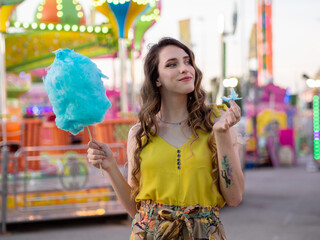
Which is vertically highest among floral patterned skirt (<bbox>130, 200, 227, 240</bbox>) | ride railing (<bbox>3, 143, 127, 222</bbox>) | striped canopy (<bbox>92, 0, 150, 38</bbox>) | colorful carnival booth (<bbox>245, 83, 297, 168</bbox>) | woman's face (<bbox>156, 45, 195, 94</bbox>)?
striped canopy (<bbox>92, 0, 150, 38</bbox>)

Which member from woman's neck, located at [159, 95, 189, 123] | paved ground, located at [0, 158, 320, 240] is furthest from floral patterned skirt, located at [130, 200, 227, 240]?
paved ground, located at [0, 158, 320, 240]

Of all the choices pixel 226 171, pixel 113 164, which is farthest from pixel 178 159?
pixel 113 164

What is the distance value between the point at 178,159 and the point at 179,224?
29 cm

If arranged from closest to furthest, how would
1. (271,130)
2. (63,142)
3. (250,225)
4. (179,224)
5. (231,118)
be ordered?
(231,118) < (179,224) < (250,225) < (63,142) < (271,130)

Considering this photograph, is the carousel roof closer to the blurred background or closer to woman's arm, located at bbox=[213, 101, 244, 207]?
the blurred background

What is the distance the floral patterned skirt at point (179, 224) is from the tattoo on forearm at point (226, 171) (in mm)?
150

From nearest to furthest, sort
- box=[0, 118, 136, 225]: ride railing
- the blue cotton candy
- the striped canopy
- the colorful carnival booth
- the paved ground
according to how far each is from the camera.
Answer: the blue cotton candy → the paved ground → box=[0, 118, 136, 225]: ride railing → the striped canopy → the colorful carnival booth

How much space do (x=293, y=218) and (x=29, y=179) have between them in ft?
14.7

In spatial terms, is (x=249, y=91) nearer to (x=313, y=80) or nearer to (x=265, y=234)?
(x=313, y=80)

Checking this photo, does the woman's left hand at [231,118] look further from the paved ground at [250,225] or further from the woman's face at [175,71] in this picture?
the paved ground at [250,225]

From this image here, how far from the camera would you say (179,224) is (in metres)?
2.12

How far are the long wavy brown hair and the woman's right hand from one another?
127mm

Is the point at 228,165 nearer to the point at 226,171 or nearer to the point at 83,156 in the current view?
the point at 226,171

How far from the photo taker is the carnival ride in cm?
723
